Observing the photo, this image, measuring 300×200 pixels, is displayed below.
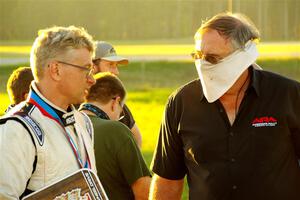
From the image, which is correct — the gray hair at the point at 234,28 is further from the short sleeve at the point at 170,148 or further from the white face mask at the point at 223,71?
the short sleeve at the point at 170,148

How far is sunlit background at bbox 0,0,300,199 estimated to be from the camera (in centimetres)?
3591

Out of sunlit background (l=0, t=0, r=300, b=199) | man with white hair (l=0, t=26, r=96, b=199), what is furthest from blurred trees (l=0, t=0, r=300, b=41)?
man with white hair (l=0, t=26, r=96, b=199)

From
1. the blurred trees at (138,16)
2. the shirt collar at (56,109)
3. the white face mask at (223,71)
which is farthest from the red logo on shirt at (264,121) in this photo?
the blurred trees at (138,16)

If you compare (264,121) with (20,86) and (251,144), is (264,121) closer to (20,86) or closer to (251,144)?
(251,144)

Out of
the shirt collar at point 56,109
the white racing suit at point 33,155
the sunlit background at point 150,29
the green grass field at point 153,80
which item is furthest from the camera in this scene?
the sunlit background at point 150,29

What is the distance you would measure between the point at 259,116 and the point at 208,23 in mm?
589

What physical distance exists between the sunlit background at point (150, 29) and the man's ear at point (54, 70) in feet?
77.6

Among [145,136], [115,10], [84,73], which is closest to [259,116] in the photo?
[84,73]

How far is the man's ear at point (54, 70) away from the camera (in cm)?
422

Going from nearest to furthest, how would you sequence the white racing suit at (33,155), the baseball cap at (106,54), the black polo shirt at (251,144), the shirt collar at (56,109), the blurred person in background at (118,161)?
the white racing suit at (33,155) → the shirt collar at (56,109) → the black polo shirt at (251,144) → the blurred person in background at (118,161) → the baseball cap at (106,54)

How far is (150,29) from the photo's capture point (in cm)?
5281

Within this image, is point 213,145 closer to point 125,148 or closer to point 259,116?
point 259,116

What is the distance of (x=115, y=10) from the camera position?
52.4 metres

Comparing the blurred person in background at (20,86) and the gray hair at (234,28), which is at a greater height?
the gray hair at (234,28)
